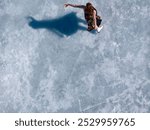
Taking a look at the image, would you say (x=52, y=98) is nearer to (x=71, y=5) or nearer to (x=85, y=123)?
(x=85, y=123)

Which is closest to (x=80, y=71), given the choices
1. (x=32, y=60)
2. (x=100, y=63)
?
(x=100, y=63)

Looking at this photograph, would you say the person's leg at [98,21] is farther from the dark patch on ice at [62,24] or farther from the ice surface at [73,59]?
the dark patch on ice at [62,24]

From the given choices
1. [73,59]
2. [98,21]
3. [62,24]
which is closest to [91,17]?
[98,21]

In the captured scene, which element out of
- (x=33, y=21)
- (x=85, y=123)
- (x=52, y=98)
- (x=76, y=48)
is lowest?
(x=85, y=123)

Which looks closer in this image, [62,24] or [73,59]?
[73,59]

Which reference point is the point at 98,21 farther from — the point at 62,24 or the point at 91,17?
the point at 62,24

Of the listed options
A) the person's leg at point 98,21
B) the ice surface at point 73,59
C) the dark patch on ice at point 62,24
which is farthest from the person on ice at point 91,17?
the dark patch on ice at point 62,24

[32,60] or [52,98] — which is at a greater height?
[32,60]
